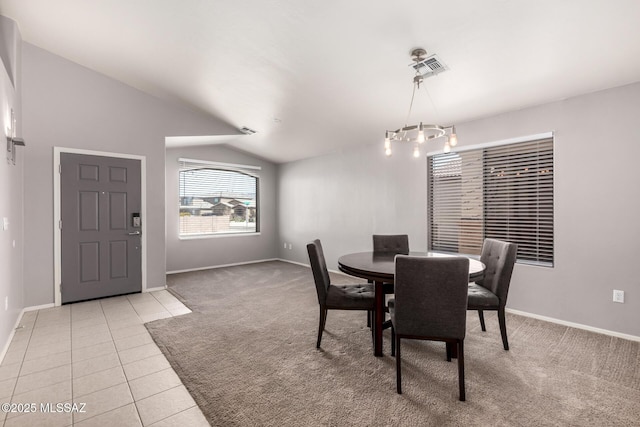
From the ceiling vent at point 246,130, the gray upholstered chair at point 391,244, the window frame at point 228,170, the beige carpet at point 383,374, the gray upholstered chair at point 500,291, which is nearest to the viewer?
the beige carpet at point 383,374

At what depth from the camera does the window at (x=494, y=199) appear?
332 cm

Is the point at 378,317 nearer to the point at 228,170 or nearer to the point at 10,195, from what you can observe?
the point at 10,195

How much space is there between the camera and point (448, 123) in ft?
13.0

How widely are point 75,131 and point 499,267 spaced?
16.8ft

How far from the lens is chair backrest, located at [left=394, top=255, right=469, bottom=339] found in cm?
189

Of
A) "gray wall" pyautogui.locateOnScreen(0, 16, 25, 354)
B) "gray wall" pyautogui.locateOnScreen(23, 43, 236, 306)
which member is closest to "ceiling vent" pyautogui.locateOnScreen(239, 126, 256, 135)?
"gray wall" pyautogui.locateOnScreen(23, 43, 236, 306)

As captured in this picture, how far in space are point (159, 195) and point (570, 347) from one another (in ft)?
17.1

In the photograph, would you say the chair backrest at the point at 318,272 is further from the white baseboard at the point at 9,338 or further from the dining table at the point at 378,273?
the white baseboard at the point at 9,338

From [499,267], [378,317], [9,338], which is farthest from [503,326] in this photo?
[9,338]

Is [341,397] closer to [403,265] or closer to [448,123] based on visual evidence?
[403,265]

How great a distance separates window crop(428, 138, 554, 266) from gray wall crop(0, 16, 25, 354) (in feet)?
15.2

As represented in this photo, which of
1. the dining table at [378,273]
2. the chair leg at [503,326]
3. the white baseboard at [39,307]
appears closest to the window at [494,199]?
the chair leg at [503,326]

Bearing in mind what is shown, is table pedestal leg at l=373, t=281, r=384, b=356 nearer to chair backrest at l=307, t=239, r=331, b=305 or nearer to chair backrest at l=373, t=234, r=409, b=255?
chair backrest at l=307, t=239, r=331, b=305

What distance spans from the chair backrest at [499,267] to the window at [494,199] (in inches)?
36.0
